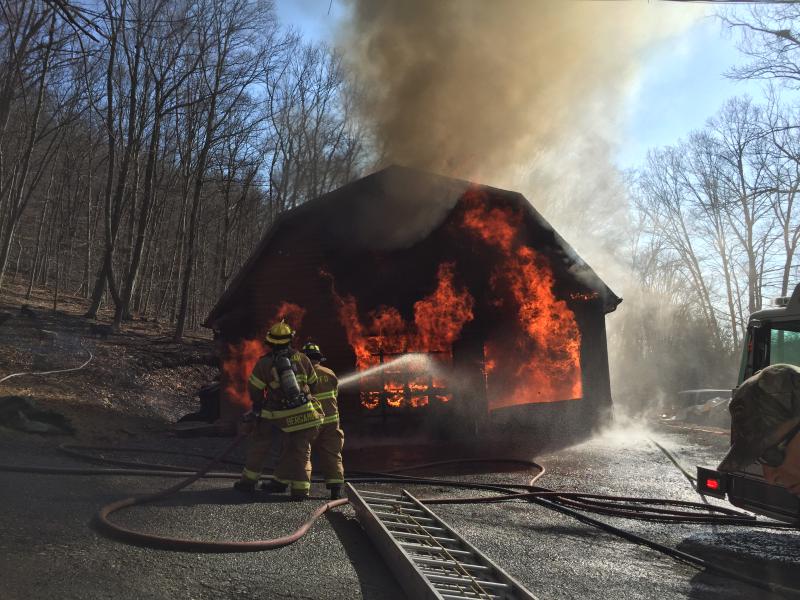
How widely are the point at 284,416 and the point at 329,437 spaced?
675 mm

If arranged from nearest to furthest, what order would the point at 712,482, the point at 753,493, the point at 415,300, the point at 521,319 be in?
the point at 753,493 < the point at 712,482 < the point at 415,300 < the point at 521,319

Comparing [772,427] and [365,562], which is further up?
[772,427]

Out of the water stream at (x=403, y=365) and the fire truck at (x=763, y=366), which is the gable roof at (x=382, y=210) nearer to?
the water stream at (x=403, y=365)

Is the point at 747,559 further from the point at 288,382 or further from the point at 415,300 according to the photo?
the point at 415,300

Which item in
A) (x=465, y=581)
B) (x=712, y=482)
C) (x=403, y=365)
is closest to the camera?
(x=465, y=581)

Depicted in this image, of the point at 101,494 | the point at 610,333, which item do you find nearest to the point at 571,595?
the point at 101,494

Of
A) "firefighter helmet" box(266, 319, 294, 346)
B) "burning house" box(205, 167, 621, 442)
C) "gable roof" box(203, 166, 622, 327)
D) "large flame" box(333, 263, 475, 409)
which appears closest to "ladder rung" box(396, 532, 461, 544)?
"firefighter helmet" box(266, 319, 294, 346)

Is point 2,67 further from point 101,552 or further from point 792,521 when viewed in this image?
point 792,521

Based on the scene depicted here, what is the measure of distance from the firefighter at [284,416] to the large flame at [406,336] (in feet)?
17.9

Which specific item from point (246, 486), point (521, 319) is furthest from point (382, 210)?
point (246, 486)

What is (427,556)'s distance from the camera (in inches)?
173

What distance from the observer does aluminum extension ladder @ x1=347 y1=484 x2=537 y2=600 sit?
12.0 ft

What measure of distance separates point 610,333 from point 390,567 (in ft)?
86.6

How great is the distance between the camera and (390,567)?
421 cm
